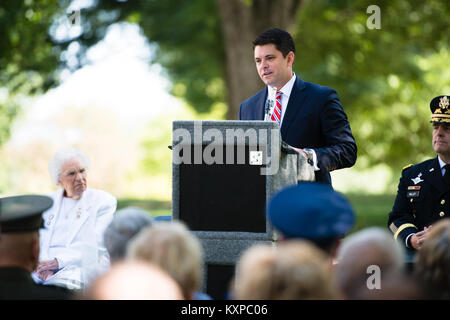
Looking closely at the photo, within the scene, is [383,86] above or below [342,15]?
below

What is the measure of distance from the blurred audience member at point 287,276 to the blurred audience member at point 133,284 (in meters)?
0.34

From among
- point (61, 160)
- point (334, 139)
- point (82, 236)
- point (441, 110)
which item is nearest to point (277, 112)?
point (334, 139)

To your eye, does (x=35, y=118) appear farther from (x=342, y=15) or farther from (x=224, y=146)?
(x=224, y=146)

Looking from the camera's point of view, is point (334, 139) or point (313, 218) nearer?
point (313, 218)

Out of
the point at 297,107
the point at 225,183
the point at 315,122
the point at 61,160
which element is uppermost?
the point at 297,107

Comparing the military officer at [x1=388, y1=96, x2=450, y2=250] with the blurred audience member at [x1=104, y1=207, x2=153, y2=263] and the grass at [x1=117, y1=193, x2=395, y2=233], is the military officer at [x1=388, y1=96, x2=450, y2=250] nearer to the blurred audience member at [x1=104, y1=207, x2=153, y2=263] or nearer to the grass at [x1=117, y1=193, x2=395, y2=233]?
the blurred audience member at [x1=104, y1=207, x2=153, y2=263]

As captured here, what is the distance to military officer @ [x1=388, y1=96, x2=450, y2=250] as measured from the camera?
15.2ft

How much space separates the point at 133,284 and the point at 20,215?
95 centimetres

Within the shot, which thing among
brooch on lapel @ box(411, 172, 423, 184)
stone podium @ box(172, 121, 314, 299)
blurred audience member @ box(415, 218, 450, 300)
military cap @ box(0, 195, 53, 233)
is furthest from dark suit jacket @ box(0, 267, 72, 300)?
brooch on lapel @ box(411, 172, 423, 184)

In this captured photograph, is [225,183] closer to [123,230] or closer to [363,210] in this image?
[123,230]

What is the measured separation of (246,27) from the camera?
11922mm

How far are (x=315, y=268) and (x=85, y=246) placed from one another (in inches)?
124

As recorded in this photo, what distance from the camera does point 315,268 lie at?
2.28 metres

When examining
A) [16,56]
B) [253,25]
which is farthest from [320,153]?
[16,56]
